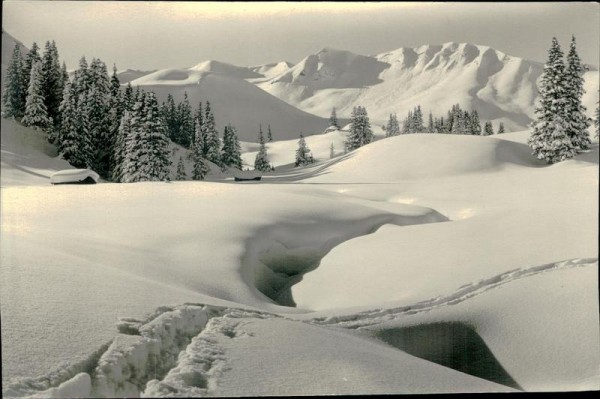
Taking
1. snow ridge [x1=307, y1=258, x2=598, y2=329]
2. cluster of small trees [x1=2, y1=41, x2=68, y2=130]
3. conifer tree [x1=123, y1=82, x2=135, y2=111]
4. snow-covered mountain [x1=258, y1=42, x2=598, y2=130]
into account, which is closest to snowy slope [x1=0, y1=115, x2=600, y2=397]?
snow ridge [x1=307, y1=258, x2=598, y2=329]

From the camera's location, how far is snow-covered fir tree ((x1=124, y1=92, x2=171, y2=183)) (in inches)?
107

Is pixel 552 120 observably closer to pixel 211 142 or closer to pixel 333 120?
pixel 333 120

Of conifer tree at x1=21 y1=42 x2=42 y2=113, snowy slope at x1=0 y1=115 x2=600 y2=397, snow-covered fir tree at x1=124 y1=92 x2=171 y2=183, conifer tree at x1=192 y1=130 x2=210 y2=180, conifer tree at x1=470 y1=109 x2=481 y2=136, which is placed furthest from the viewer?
conifer tree at x1=470 y1=109 x2=481 y2=136

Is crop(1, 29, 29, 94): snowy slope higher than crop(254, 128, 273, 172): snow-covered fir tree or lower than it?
higher

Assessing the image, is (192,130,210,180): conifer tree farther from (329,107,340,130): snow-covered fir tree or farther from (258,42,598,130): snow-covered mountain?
(329,107,340,130): snow-covered fir tree

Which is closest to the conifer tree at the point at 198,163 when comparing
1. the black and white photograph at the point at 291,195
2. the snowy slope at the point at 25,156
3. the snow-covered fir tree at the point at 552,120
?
the black and white photograph at the point at 291,195

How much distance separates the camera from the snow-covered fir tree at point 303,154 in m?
3.25

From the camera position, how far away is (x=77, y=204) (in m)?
2.79

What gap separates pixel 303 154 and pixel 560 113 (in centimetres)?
148

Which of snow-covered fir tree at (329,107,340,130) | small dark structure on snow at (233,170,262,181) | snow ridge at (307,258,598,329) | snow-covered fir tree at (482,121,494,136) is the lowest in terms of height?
snow ridge at (307,258,598,329)

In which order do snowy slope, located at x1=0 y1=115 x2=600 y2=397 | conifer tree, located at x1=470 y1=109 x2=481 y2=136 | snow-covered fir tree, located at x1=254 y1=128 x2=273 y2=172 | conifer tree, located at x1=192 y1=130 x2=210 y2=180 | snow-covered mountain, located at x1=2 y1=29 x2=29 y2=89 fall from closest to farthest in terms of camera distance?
1. snowy slope, located at x1=0 y1=115 x2=600 y2=397
2. snow-covered mountain, located at x1=2 y1=29 x2=29 y2=89
3. conifer tree, located at x1=192 y1=130 x2=210 y2=180
4. snow-covered fir tree, located at x1=254 y1=128 x2=273 y2=172
5. conifer tree, located at x1=470 y1=109 x2=481 y2=136

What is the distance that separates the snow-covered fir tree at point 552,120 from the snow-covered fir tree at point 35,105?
8.62 ft

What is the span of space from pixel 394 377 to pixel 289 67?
1619mm

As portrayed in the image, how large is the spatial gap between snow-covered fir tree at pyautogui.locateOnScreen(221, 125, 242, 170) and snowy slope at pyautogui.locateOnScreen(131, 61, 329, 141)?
0.14ft
